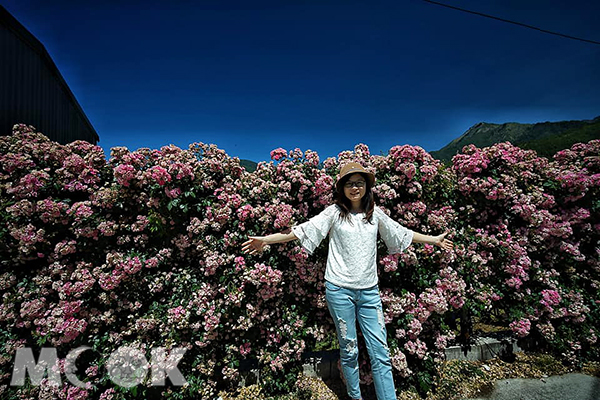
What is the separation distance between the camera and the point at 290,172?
274 cm

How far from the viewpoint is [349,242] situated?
2.06 metres

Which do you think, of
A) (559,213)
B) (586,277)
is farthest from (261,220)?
(586,277)

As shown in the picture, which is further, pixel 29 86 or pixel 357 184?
pixel 29 86

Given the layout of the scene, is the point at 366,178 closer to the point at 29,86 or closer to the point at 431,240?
the point at 431,240

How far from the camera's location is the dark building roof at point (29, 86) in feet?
14.0

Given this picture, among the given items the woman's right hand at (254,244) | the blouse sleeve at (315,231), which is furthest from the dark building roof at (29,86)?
the blouse sleeve at (315,231)

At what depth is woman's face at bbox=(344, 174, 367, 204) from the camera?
2.13 metres

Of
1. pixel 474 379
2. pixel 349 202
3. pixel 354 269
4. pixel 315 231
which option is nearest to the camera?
pixel 354 269

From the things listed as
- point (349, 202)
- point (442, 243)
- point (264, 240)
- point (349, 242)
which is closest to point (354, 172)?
point (349, 202)

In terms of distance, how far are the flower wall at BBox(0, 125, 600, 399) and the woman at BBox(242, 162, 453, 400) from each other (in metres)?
0.44

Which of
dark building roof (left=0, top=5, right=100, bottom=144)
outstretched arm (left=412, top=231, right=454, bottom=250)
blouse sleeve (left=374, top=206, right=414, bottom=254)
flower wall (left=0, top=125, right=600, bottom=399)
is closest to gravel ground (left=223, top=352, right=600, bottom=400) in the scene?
flower wall (left=0, top=125, right=600, bottom=399)

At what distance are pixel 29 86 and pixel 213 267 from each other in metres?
6.27

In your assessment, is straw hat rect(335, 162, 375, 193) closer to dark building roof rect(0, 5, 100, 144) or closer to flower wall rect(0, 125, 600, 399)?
flower wall rect(0, 125, 600, 399)

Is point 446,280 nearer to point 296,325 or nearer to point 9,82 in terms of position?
point 296,325
